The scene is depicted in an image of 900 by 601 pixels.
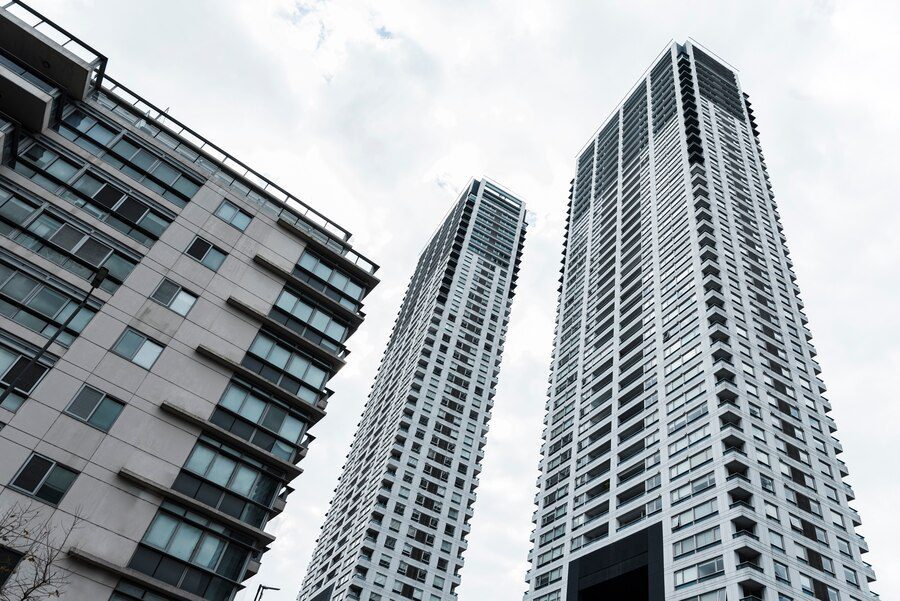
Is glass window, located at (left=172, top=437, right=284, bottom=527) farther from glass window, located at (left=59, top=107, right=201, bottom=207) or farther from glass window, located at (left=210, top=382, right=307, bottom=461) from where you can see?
glass window, located at (left=59, top=107, right=201, bottom=207)

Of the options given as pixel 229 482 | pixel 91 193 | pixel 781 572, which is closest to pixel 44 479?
pixel 229 482

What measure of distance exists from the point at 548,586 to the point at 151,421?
5099 centimetres

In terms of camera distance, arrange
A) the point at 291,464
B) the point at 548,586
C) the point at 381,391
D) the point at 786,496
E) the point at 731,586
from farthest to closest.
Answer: the point at 381,391 < the point at 548,586 < the point at 786,496 < the point at 731,586 < the point at 291,464

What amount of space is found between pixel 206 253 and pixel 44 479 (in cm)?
1556

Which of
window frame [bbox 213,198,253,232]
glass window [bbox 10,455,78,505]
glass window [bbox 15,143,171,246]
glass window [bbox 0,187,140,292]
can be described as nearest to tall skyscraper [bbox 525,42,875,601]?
window frame [bbox 213,198,253,232]

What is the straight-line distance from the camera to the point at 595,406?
82.9 m

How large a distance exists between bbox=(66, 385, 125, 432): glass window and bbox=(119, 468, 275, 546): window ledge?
2.59 meters

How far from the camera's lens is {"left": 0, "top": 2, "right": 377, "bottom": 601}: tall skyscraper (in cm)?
2897

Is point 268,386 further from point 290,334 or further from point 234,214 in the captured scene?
point 234,214

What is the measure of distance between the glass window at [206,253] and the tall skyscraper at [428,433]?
5635 cm

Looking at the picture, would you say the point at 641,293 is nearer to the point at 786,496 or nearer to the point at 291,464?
the point at 786,496

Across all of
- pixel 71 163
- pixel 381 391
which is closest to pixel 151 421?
pixel 71 163

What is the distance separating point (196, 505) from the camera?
3158cm

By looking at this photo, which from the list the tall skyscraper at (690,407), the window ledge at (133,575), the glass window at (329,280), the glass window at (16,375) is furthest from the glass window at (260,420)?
the tall skyscraper at (690,407)
